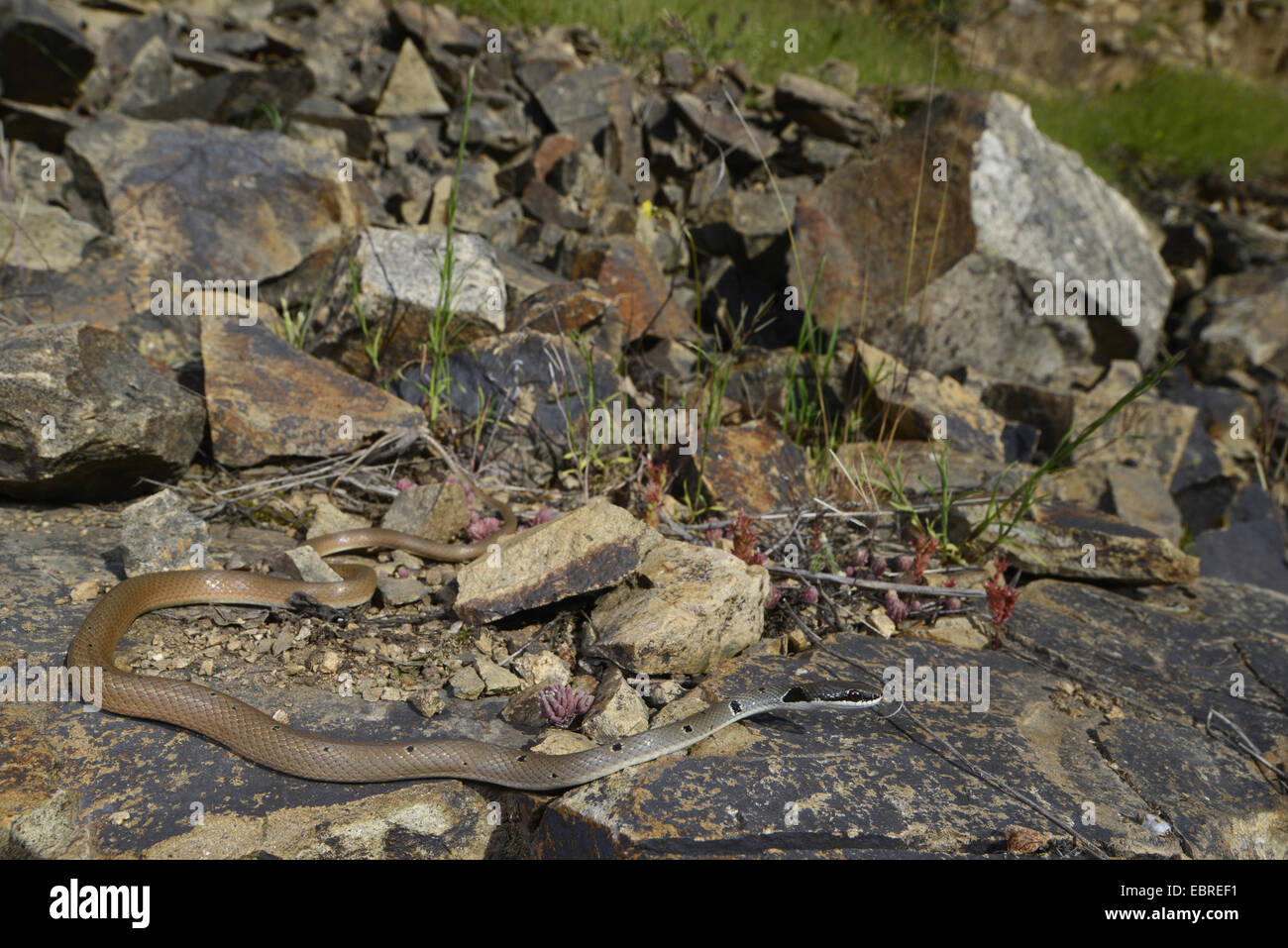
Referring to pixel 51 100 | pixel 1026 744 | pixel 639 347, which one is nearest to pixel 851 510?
pixel 1026 744

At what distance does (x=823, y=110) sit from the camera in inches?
425

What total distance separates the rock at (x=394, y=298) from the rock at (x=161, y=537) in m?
2.08

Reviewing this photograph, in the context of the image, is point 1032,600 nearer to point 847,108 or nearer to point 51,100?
point 847,108

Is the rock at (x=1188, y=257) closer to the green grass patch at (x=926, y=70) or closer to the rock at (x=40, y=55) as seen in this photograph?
the green grass patch at (x=926, y=70)

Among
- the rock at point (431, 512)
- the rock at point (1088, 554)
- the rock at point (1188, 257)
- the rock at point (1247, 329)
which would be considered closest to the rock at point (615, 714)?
the rock at point (431, 512)

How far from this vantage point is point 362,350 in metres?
6.68

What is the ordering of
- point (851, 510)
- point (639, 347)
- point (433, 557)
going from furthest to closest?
point (639, 347), point (851, 510), point (433, 557)

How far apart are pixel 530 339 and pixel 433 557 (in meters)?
2.03

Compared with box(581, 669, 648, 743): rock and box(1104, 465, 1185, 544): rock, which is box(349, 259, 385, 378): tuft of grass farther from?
box(1104, 465, 1185, 544): rock

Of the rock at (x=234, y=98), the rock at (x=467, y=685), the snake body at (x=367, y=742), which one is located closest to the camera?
the snake body at (x=367, y=742)

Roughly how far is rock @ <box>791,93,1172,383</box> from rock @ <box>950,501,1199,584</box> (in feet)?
8.81

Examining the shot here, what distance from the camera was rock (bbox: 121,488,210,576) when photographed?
4703 millimetres

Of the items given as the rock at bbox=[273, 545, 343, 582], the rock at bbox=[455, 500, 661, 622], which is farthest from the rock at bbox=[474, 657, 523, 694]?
the rock at bbox=[273, 545, 343, 582]

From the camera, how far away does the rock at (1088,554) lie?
19.4 ft
